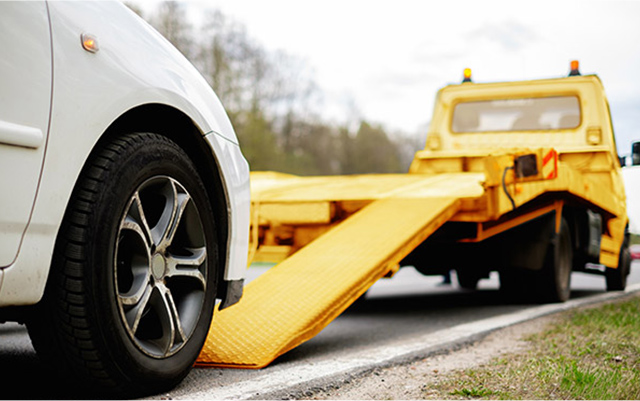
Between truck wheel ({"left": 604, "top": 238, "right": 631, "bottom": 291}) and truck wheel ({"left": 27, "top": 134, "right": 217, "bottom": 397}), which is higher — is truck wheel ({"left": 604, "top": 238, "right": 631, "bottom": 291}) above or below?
below

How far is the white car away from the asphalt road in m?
0.26

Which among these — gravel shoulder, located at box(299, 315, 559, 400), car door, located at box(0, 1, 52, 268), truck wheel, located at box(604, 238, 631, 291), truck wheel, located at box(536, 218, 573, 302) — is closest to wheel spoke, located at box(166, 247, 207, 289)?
gravel shoulder, located at box(299, 315, 559, 400)

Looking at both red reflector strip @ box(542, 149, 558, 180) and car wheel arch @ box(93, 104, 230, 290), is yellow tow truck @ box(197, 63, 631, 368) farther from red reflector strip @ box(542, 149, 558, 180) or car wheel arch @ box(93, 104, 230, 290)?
car wheel arch @ box(93, 104, 230, 290)

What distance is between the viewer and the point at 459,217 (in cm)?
549

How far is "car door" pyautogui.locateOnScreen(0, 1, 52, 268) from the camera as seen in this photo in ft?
6.68

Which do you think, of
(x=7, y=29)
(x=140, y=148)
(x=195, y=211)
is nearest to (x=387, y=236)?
(x=195, y=211)

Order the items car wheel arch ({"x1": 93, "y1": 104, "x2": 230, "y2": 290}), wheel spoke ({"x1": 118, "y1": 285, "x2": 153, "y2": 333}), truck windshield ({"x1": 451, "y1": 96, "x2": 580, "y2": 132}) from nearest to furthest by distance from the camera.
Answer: wheel spoke ({"x1": 118, "y1": 285, "x2": 153, "y2": 333}), car wheel arch ({"x1": 93, "y1": 104, "x2": 230, "y2": 290}), truck windshield ({"x1": 451, "y1": 96, "x2": 580, "y2": 132})

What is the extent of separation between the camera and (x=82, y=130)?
229 centimetres

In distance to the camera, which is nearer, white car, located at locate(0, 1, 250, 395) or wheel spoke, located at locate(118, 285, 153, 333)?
white car, located at locate(0, 1, 250, 395)

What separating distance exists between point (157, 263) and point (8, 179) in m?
0.74

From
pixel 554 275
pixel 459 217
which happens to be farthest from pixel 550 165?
pixel 554 275

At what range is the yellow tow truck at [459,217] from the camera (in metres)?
3.95

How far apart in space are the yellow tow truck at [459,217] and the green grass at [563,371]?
2.91ft

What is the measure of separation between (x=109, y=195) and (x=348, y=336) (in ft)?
9.06
